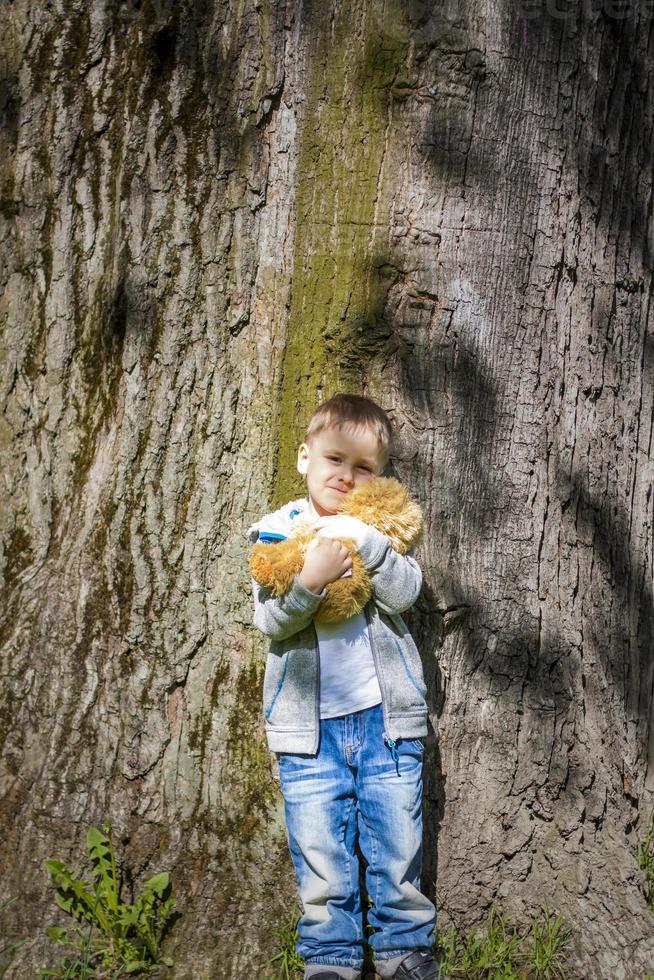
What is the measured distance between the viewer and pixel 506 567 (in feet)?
10.8

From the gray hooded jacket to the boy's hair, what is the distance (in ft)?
0.91

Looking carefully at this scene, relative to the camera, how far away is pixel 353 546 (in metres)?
2.90

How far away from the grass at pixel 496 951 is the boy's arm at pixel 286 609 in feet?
3.38

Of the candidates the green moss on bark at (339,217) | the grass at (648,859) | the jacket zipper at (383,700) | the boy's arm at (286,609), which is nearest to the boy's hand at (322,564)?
the boy's arm at (286,609)

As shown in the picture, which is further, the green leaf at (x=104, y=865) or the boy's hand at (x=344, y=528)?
the green leaf at (x=104, y=865)

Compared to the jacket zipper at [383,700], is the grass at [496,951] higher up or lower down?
lower down

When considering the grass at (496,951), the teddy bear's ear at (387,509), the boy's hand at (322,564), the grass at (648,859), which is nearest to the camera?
the boy's hand at (322,564)

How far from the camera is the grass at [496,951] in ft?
10.5

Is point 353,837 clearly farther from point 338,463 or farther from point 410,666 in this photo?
point 338,463

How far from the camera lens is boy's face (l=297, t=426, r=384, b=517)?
117 inches

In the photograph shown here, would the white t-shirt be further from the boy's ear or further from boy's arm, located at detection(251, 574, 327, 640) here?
the boy's ear

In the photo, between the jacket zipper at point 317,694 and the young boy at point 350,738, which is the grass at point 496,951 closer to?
the young boy at point 350,738

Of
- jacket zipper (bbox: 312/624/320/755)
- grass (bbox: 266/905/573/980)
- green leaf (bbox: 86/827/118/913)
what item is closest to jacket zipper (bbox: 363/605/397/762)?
jacket zipper (bbox: 312/624/320/755)

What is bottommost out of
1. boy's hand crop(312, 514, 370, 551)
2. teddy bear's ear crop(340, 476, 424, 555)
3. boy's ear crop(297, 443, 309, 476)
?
boy's hand crop(312, 514, 370, 551)
